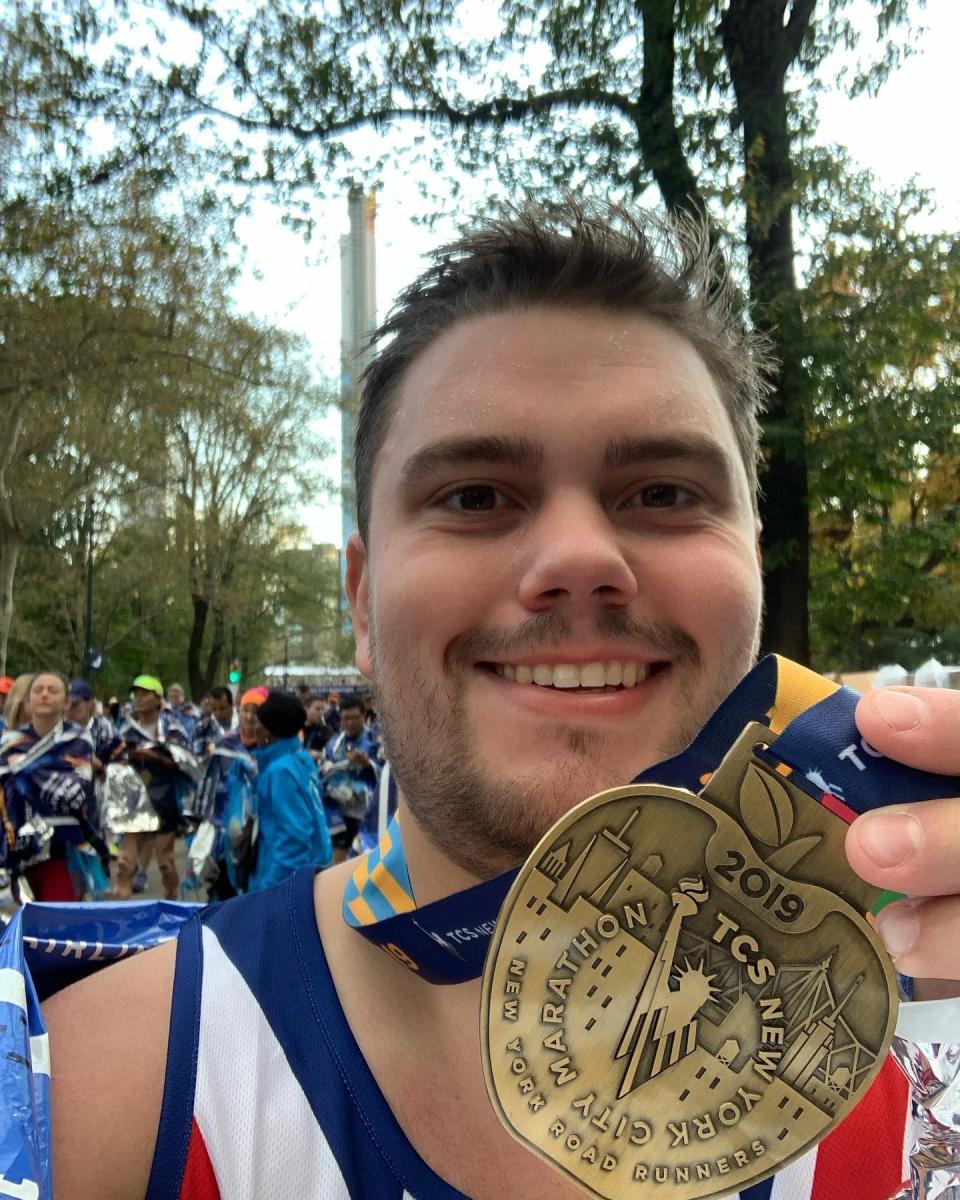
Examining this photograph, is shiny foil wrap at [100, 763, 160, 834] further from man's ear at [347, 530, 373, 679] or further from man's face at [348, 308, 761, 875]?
man's face at [348, 308, 761, 875]

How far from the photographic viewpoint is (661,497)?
1.45 meters

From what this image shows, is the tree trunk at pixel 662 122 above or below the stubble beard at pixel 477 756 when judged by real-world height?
above

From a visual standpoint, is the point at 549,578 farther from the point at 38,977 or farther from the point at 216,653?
the point at 216,653

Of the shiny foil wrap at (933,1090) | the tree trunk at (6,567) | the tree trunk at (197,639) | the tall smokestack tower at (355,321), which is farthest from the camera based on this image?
the tree trunk at (197,639)

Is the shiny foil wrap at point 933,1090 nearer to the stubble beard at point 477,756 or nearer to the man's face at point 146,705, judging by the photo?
the stubble beard at point 477,756

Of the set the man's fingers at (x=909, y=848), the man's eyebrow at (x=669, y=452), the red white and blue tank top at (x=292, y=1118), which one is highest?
the man's eyebrow at (x=669, y=452)

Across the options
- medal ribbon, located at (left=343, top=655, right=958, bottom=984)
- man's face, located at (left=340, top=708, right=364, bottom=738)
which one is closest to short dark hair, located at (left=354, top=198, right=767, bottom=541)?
medal ribbon, located at (left=343, top=655, right=958, bottom=984)

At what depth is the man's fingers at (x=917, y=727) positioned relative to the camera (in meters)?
0.87

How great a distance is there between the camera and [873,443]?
7.37 metres

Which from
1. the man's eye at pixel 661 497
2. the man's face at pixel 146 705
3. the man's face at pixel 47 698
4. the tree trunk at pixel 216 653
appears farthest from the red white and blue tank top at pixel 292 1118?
the tree trunk at pixel 216 653

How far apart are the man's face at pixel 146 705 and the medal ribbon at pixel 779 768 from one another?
9.09 meters

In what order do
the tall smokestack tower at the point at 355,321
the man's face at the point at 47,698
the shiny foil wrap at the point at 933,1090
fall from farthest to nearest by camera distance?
the man's face at the point at 47,698
the tall smokestack tower at the point at 355,321
the shiny foil wrap at the point at 933,1090

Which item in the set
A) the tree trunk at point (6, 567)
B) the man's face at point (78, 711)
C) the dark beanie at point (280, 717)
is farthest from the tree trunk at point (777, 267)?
the tree trunk at point (6, 567)

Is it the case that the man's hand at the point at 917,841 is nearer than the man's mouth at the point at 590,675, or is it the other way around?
the man's hand at the point at 917,841
